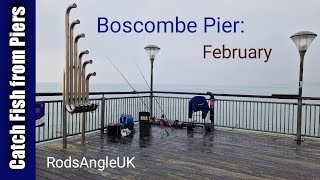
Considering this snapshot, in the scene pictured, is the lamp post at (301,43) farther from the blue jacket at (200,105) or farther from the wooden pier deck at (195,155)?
the blue jacket at (200,105)

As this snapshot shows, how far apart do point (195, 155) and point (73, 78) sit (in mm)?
2457

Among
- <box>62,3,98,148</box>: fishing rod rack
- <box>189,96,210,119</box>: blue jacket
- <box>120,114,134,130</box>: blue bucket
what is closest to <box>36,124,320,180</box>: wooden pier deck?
<box>120,114,134,130</box>: blue bucket

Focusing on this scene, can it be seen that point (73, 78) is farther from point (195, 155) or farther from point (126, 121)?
point (195, 155)

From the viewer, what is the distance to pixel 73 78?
174 inches

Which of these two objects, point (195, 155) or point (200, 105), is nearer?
point (195, 155)

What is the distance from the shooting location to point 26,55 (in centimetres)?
242

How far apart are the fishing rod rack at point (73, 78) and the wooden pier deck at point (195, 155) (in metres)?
0.74

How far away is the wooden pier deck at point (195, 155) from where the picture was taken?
3.26 m

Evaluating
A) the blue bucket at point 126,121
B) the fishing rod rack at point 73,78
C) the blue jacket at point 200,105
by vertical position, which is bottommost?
the blue bucket at point 126,121

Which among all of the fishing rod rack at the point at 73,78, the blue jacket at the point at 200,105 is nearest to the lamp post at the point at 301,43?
the blue jacket at the point at 200,105

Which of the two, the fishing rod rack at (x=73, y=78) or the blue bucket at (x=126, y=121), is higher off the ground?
the fishing rod rack at (x=73, y=78)

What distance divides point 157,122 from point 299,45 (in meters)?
4.03

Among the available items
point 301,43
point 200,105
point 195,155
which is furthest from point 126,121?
point 301,43

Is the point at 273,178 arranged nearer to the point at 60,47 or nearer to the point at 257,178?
the point at 257,178
